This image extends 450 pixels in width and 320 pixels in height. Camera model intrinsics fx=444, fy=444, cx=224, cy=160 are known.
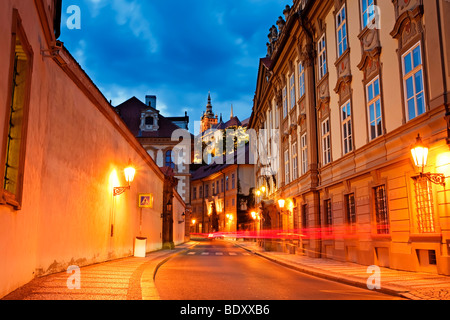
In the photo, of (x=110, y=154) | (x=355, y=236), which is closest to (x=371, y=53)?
(x=355, y=236)

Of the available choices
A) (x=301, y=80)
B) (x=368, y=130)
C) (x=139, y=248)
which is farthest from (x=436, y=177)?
(x=301, y=80)

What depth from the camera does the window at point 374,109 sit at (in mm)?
15705

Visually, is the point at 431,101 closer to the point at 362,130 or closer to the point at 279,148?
the point at 362,130

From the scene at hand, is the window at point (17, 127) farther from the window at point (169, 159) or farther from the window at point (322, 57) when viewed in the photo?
the window at point (169, 159)

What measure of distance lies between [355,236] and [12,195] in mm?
13954

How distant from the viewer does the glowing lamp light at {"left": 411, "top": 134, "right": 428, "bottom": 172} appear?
1165 centimetres

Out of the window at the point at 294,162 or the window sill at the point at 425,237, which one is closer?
the window sill at the point at 425,237

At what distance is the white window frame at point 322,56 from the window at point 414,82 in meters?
8.07

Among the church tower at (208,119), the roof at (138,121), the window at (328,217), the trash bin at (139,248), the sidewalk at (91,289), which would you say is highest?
the church tower at (208,119)

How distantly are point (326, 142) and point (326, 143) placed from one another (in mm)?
49

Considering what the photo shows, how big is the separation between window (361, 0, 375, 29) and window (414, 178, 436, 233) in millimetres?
6694

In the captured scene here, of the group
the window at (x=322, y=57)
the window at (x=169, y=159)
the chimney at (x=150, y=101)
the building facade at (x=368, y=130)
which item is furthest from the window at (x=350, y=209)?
the chimney at (x=150, y=101)

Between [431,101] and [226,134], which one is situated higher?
[226,134]

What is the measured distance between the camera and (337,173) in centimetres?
1984
